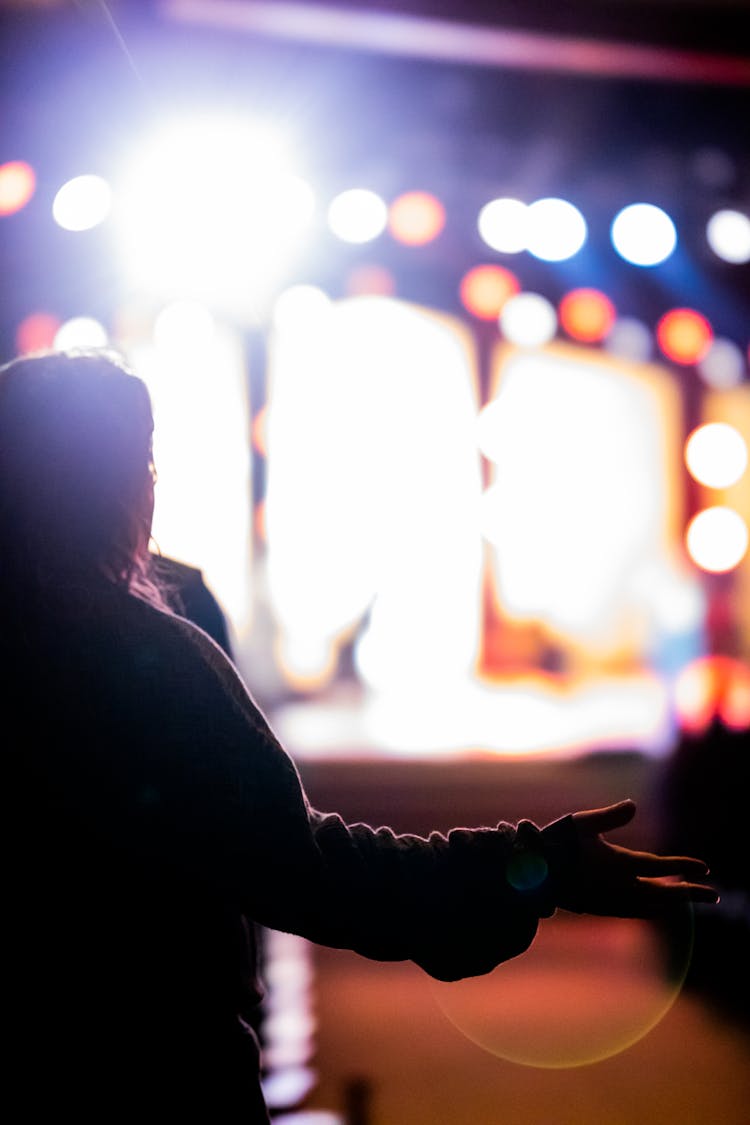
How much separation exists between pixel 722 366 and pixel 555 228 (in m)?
0.85

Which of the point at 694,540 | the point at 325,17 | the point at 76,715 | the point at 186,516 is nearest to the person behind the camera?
the point at 76,715

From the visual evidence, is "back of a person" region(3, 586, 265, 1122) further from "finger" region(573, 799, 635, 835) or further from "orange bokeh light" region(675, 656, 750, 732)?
"orange bokeh light" region(675, 656, 750, 732)

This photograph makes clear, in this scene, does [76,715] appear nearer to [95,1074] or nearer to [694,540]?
[95,1074]

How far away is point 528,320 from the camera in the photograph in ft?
12.9

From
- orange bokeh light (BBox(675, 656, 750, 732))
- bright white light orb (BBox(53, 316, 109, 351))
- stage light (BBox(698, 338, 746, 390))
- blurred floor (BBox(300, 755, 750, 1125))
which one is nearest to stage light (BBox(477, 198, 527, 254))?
stage light (BBox(698, 338, 746, 390))

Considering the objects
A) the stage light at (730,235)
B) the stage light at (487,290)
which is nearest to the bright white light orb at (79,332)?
the stage light at (487,290)

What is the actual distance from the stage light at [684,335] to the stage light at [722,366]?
Answer: 0.04 m

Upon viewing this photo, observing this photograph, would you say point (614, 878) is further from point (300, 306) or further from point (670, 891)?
point (300, 306)

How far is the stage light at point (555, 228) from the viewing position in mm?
3711

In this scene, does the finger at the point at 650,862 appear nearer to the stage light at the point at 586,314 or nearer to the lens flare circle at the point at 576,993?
the lens flare circle at the point at 576,993

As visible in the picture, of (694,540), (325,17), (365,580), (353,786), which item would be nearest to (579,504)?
(694,540)

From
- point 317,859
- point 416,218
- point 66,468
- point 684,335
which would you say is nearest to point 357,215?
point 416,218

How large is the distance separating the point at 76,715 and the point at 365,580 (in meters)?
3.05

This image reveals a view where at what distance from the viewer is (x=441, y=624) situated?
3.78m
